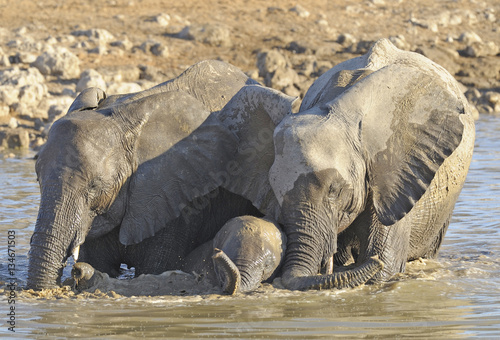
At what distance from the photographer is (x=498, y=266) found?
703 cm

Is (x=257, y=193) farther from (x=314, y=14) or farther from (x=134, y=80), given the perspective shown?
(x=314, y=14)

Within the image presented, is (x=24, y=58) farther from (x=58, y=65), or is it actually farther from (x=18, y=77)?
(x=18, y=77)

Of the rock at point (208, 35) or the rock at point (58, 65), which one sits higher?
the rock at point (208, 35)

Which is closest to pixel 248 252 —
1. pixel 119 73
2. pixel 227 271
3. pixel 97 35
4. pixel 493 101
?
pixel 227 271

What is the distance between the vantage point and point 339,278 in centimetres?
585

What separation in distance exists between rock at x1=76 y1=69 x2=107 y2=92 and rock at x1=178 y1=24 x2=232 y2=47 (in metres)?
3.81

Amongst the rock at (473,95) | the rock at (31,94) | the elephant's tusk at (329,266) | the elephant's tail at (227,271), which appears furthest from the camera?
the rock at (473,95)

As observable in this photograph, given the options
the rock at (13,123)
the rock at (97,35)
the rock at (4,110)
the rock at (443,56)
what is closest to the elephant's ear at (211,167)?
the rock at (13,123)

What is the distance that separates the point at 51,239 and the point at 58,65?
9712 mm

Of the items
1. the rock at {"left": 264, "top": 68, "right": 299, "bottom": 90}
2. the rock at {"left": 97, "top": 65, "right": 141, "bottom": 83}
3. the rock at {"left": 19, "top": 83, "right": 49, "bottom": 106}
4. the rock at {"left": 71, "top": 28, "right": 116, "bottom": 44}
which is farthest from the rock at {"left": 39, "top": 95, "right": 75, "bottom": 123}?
the rock at {"left": 264, "top": 68, "right": 299, "bottom": 90}

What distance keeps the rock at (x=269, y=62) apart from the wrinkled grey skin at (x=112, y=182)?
389 inches

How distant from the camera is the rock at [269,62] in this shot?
1681 cm

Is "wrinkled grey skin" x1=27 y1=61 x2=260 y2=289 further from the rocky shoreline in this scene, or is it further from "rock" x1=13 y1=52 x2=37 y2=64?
"rock" x1=13 y1=52 x2=37 y2=64

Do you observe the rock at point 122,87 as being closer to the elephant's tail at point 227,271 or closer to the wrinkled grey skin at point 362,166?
the wrinkled grey skin at point 362,166
